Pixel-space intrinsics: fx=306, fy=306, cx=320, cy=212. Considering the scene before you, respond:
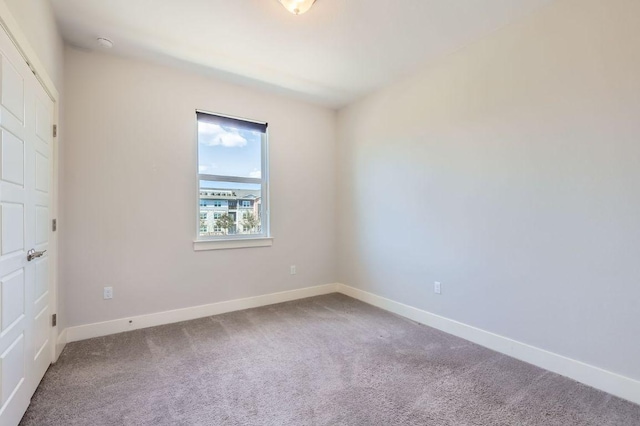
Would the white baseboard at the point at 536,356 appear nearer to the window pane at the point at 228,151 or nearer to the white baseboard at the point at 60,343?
the window pane at the point at 228,151

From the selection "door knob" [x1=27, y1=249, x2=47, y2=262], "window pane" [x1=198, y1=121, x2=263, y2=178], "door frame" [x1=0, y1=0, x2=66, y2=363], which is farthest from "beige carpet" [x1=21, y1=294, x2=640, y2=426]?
"window pane" [x1=198, y1=121, x2=263, y2=178]

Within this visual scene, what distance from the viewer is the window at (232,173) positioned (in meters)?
3.48

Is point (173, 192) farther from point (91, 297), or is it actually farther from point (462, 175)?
point (462, 175)

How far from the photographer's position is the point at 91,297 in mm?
2820

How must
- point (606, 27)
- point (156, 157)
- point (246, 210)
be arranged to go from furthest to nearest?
1. point (246, 210)
2. point (156, 157)
3. point (606, 27)

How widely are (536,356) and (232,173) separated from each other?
3397 mm

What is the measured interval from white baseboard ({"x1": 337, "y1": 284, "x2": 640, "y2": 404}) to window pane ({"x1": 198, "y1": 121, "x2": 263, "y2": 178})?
2392 mm

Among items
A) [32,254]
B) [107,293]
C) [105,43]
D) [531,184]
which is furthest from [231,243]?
[531,184]

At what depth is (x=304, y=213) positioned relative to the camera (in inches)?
163

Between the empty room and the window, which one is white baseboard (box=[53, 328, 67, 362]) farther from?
the window

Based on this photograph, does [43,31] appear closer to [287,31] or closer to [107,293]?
[287,31]

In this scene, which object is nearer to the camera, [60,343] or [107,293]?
[60,343]

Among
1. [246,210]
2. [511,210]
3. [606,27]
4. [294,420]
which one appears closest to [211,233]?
[246,210]

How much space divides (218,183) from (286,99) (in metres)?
1.41
